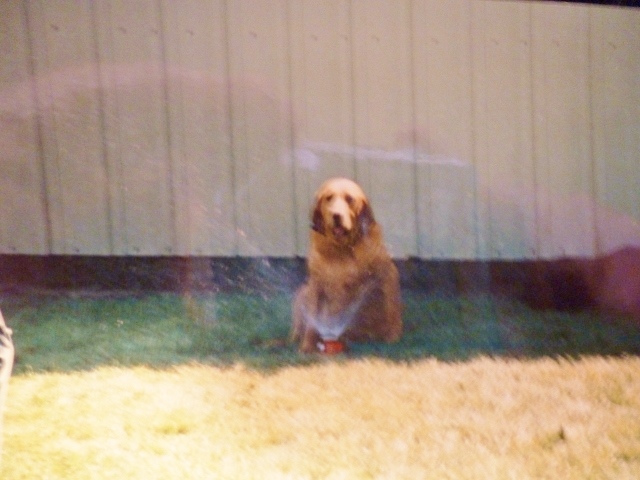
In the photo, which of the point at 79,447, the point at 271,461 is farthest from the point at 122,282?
the point at 271,461

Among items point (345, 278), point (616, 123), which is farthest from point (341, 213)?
point (616, 123)

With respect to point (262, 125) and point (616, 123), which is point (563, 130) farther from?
point (262, 125)

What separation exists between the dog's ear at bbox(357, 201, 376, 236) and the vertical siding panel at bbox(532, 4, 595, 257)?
183 cm

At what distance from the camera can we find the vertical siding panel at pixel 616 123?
16.5 feet

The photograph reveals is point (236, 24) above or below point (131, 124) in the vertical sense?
above

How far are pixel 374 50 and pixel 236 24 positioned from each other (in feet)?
3.14

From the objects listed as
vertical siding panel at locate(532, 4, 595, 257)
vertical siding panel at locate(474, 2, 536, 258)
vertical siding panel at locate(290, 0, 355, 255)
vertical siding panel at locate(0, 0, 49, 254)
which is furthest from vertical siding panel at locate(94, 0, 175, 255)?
vertical siding panel at locate(532, 4, 595, 257)

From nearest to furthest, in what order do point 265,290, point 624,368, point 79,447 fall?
1. point 79,447
2. point 624,368
3. point 265,290

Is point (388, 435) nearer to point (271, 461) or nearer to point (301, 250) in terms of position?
point (271, 461)

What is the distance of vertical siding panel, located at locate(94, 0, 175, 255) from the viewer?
4.41m

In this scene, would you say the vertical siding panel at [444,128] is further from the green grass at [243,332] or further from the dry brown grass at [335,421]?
the dry brown grass at [335,421]

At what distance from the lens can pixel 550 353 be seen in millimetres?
3791

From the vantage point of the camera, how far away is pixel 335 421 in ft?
9.14

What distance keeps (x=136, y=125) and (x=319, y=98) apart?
1243 millimetres
